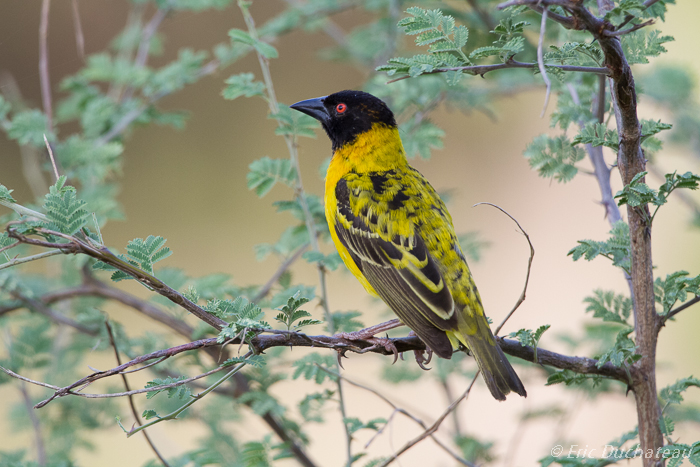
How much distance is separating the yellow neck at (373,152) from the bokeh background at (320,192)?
10.4ft

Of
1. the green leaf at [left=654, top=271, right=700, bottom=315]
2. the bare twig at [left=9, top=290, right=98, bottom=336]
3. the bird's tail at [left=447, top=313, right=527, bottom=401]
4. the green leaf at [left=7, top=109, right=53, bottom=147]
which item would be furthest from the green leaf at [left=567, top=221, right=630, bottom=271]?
the green leaf at [left=7, top=109, right=53, bottom=147]

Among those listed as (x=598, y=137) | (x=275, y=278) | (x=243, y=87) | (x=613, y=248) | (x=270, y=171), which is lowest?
(x=613, y=248)

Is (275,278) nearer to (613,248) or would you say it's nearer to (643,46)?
(613,248)

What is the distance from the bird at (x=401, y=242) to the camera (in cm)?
238

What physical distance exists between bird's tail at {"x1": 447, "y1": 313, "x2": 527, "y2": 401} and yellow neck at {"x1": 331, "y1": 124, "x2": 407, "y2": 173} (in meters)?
1.07

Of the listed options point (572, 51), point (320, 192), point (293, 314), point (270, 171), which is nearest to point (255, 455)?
point (293, 314)

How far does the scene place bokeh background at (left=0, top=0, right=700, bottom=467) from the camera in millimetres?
6246

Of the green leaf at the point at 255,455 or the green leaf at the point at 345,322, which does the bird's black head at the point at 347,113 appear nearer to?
the green leaf at the point at 345,322

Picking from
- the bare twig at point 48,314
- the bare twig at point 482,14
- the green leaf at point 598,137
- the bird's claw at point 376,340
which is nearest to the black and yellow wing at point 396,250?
the bird's claw at point 376,340

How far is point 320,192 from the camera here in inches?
281

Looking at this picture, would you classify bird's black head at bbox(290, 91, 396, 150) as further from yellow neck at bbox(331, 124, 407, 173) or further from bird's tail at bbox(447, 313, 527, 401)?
bird's tail at bbox(447, 313, 527, 401)

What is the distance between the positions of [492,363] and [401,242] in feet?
2.22

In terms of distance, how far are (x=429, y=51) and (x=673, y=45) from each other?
585 centimetres

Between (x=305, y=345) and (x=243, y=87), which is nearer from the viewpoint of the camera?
(x=305, y=345)
